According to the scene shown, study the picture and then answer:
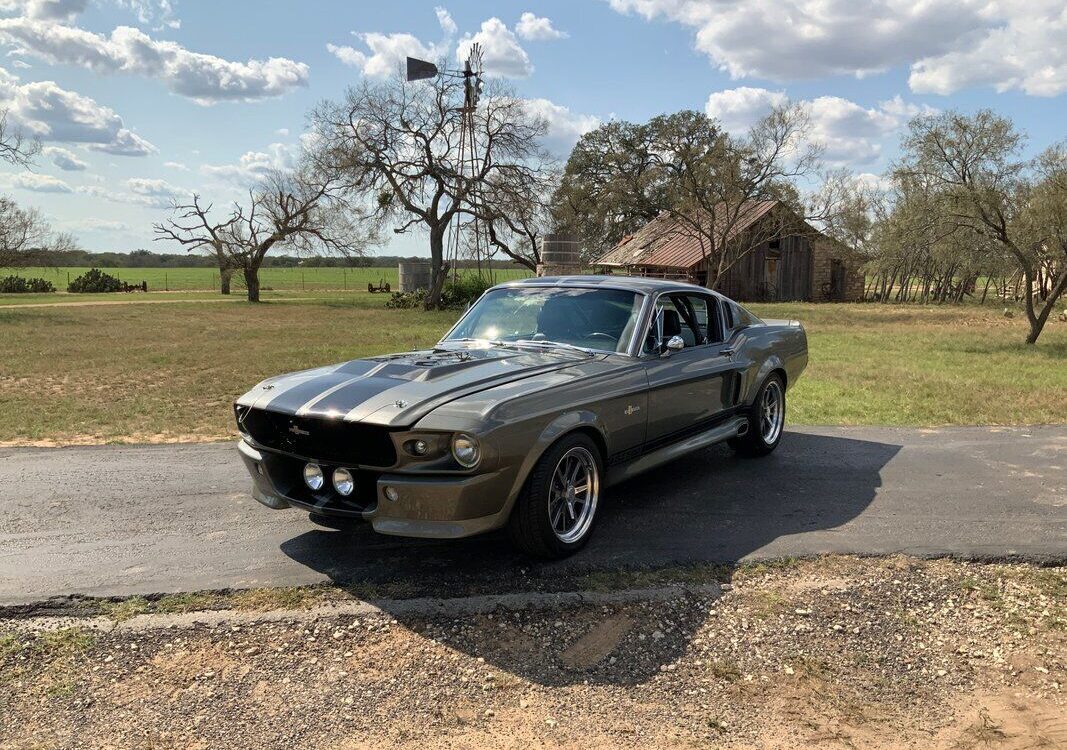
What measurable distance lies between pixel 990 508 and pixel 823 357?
11.4m

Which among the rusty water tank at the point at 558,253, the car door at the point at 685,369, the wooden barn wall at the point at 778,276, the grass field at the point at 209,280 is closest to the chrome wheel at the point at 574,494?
the car door at the point at 685,369

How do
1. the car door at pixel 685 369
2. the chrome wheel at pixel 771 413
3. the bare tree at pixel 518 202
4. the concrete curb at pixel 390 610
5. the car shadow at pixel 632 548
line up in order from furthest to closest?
the bare tree at pixel 518 202
the chrome wheel at pixel 771 413
the car door at pixel 685 369
the concrete curb at pixel 390 610
the car shadow at pixel 632 548

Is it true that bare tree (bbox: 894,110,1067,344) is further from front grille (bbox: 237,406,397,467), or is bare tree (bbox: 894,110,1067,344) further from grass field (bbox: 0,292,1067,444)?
front grille (bbox: 237,406,397,467)

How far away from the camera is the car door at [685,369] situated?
5.09 meters

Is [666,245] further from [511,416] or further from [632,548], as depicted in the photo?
[511,416]

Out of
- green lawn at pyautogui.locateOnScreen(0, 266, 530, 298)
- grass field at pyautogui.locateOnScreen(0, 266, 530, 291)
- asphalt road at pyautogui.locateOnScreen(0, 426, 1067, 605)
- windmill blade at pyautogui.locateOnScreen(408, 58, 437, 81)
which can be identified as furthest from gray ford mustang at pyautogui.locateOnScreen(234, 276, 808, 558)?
grass field at pyautogui.locateOnScreen(0, 266, 530, 291)

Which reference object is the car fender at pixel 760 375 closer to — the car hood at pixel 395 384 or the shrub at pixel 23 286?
the car hood at pixel 395 384

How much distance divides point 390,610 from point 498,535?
1137 millimetres

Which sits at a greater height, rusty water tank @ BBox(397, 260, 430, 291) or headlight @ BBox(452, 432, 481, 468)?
rusty water tank @ BBox(397, 260, 430, 291)

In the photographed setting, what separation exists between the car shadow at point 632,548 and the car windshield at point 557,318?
1.21 metres

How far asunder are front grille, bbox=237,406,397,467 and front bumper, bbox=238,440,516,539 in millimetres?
80

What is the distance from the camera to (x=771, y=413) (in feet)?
22.7

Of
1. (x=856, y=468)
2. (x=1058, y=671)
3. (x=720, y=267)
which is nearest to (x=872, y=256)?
(x=720, y=267)

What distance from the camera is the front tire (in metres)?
4.01
